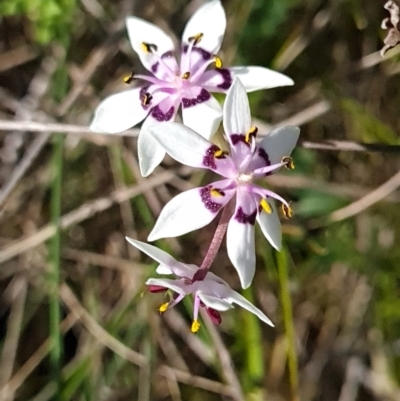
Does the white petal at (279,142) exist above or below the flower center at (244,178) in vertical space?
above

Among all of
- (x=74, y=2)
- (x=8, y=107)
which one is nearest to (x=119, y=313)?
(x=8, y=107)

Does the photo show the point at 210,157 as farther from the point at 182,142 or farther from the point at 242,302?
the point at 242,302

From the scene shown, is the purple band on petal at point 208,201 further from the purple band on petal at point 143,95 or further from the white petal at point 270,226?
the purple band on petal at point 143,95

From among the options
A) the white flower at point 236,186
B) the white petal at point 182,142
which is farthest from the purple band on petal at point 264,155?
the white petal at point 182,142

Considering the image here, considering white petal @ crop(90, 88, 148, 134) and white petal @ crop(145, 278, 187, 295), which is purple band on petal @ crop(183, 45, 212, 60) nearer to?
white petal @ crop(90, 88, 148, 134)

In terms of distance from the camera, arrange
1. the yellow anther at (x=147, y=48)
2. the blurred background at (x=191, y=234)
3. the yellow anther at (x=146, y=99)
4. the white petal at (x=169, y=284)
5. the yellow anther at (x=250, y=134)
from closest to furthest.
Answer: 1. the white petal at (x=169, y=284)
2. the yellow anther at (x=250, y=134)
3. the yellow anther at (x=146, y=99)
4. the yellow anther at (x=147, y=48)
5. the blurred background at (x=191, y=234)

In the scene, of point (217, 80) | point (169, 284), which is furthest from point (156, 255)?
point (217, 80)
